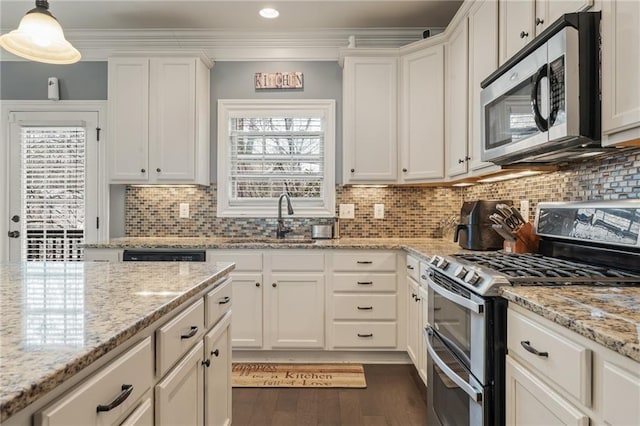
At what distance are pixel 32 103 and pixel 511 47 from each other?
12.8 ft

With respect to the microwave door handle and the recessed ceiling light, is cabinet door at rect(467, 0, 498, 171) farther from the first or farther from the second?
the recessed ceiling light

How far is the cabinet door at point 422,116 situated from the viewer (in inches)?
126

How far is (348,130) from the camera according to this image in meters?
3.37

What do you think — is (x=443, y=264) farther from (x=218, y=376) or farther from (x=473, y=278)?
(x=218, y=376)

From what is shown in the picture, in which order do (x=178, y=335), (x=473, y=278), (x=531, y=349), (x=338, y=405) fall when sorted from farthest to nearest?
(x=338, y=405) → (x=473, y=278) → (x=178, y=335) → (x=531, y=349)

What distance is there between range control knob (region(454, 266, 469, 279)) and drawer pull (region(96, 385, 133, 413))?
1.23 meters

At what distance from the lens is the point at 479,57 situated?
2516mm

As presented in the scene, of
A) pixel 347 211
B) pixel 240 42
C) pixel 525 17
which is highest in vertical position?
pixel 240 42

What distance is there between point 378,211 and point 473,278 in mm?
2169

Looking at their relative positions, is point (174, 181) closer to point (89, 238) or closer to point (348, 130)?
point (89, 238)

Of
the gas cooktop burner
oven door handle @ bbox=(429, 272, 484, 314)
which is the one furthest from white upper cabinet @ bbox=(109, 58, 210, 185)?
the gas cooktop burner

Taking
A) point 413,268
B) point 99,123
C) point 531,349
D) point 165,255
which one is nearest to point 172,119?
point 99,123

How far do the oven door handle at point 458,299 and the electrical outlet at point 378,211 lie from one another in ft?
5.24

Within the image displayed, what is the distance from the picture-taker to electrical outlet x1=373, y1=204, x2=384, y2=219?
12.1 feet
